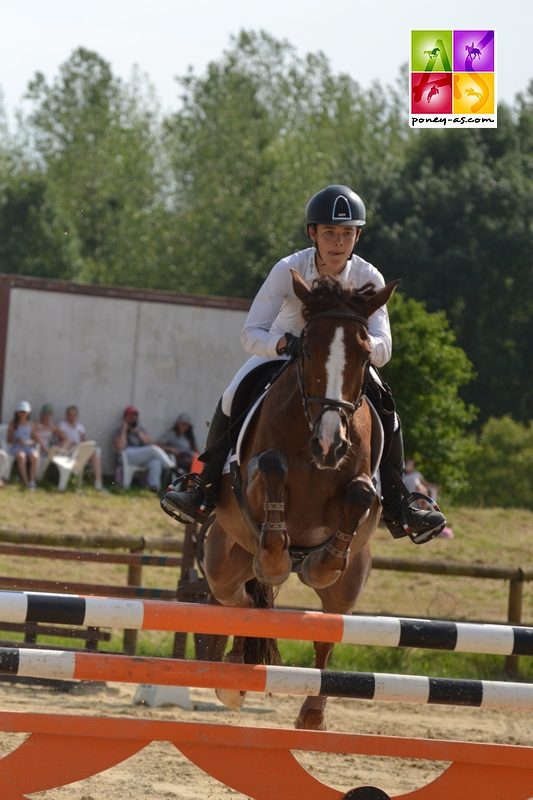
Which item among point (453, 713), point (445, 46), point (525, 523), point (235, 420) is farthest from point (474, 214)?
point (235, 420)

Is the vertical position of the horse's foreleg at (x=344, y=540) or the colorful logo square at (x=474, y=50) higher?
the colorful logo square at (x=474, y=50)

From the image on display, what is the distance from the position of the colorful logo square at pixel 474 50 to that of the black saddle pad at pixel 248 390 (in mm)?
6676

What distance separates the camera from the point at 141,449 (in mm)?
18297

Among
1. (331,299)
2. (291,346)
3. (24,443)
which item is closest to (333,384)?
(331,299)

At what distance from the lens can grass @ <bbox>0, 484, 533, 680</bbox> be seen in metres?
10.4

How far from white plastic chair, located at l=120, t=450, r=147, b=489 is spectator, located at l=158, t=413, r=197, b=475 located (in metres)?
0.57

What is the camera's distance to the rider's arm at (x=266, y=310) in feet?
18.6

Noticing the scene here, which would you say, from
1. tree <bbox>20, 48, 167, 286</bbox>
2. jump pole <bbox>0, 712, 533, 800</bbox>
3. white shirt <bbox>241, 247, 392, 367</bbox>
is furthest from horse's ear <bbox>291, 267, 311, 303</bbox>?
tree <bbox>20, 48, 167, 286</bbox>

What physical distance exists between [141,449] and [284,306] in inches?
500

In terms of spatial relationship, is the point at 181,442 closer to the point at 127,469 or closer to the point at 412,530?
the point at 127,469

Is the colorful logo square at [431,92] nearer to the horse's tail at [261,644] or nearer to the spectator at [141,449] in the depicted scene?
the spectator at [141,449]

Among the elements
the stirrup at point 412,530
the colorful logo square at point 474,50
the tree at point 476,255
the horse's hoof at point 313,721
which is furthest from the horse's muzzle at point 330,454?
the tree at point 476,255

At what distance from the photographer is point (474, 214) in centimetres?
3325

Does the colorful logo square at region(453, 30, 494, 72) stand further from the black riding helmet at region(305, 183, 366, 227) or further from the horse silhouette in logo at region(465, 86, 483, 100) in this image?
the black riding helmet at region(305, 183, 366, 227)
